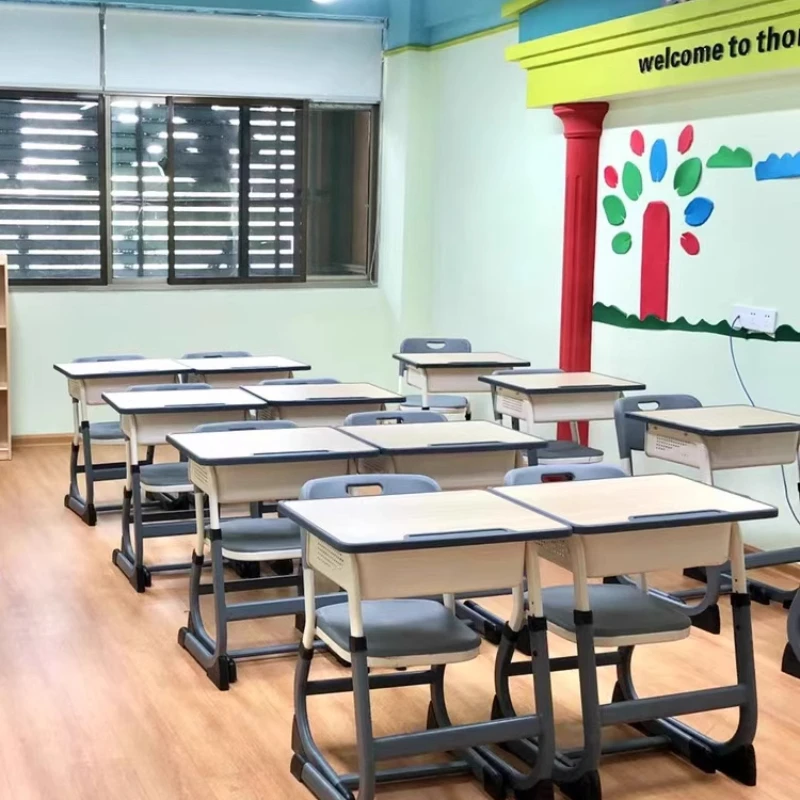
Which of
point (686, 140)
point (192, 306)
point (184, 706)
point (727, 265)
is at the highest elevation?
point (686, 140)

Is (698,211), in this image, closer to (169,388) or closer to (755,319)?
(755,319)

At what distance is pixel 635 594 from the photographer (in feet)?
12.0

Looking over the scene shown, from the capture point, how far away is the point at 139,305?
342 inches

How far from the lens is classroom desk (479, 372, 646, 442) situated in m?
5.81

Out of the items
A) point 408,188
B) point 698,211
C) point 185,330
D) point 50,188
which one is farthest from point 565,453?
point 50,188

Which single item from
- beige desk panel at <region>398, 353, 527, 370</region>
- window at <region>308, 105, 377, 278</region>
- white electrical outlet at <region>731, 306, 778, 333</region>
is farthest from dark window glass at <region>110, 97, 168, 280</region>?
white electrical outlet at <region>731, 306, 778, 333</region>

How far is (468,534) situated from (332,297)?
6.32 m

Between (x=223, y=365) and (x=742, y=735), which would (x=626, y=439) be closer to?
(x=742, y=735)

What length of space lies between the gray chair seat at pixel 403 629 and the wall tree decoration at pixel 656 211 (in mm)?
3375

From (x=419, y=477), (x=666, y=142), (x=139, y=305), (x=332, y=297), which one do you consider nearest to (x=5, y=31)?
(x=139, y=305)

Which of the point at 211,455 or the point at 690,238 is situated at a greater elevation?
the point at 690,238

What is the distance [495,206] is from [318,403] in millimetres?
3226

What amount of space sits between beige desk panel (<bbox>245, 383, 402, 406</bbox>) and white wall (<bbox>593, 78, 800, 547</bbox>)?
166 cm

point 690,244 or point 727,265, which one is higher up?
point 690,244
